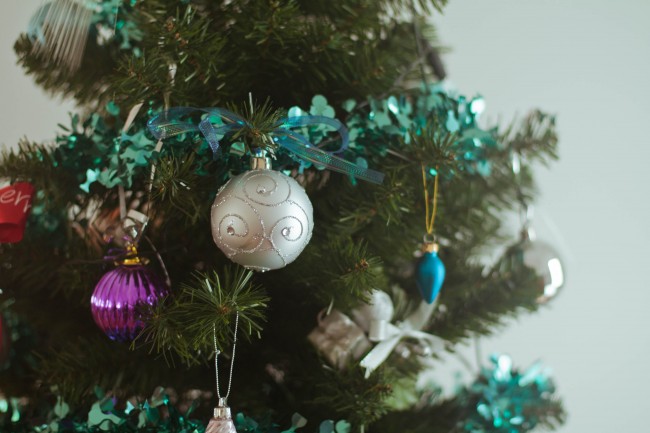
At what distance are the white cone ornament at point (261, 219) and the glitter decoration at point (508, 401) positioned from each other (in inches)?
11.8

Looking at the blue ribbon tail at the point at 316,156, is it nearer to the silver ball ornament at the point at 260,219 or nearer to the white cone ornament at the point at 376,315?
the silver ball ornament at the point at 260,219

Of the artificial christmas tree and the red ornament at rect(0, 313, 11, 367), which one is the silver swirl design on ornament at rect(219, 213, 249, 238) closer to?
the artificial christmas tree

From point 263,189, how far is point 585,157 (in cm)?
71

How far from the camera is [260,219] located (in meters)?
0.48

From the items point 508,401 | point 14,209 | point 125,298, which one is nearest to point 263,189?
point 125,298

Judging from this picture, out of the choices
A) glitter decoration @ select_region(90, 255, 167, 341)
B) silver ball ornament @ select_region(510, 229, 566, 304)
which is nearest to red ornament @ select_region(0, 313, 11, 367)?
glitter decoration @ select_region(90, 255, 167, 341)

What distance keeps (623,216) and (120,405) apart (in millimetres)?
771

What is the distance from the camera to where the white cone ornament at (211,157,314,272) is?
477 millimetres

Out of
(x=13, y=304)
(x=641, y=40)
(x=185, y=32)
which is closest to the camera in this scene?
(x=185, y=32)

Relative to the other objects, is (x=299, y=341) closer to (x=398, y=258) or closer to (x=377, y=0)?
(x=398, y=258)

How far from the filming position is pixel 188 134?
0.53 metres

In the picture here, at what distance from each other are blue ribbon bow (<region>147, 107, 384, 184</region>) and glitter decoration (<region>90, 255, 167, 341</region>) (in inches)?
4.6

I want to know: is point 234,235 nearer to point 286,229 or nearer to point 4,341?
point 286,229

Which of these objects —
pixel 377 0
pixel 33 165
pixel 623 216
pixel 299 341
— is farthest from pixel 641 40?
pixel 33 165
